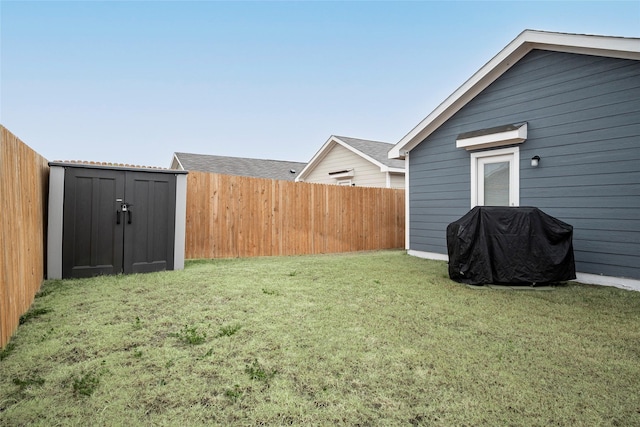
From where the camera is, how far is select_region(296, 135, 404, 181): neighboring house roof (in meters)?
12.3

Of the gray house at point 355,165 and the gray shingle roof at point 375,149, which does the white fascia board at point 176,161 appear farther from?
the gray shingle roof at point 375,149

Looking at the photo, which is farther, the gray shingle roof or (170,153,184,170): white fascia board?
(170,153,184,170): white fascia board

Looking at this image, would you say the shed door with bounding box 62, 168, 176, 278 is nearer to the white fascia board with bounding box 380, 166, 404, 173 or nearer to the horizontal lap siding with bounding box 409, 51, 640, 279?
the horizontal lap siding with bounding box 409, 51, 640, 279

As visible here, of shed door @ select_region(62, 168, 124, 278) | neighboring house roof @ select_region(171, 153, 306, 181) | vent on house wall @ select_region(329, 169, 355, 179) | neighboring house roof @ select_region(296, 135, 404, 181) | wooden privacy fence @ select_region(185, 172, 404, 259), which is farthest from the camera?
neighboring house roof @ select_region(171, 153, 306, 181)

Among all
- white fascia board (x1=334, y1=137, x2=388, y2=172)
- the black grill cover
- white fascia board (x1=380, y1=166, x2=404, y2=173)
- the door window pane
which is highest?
white fascia board (x1=334, y1=137, x2=388, y2=172)

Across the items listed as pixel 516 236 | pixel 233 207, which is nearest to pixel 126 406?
pixel 516 236

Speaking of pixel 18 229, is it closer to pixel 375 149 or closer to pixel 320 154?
pixel 375 149

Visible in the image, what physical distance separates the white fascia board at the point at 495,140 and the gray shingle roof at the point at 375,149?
4.97 m

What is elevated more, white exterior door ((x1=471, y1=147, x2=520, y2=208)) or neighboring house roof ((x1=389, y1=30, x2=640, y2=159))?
neighboring house roof ((x1=389, y1=30, x2=640, y2=159))

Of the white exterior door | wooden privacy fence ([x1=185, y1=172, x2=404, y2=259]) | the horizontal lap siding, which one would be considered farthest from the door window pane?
wooden privacy fence ([x1=185, y1=172, x2=404, y2=259])

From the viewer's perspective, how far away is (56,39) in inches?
403

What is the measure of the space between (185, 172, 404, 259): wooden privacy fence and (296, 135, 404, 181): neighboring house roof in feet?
5.76

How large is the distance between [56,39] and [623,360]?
14.6 meters

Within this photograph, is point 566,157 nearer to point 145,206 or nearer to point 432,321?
point 432,321
